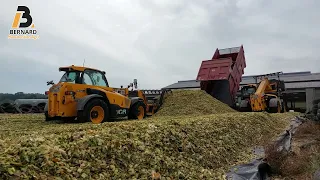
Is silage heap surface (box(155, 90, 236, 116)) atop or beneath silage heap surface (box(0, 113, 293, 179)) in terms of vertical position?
atop

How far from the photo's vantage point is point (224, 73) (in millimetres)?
13789

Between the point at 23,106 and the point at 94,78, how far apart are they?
9.82 metres

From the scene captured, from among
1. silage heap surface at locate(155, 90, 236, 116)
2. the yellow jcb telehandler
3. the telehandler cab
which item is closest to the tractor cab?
the telehandler cab

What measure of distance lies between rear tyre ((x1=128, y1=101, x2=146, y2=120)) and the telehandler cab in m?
0.29

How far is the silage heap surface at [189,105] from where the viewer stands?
11383 millimetres

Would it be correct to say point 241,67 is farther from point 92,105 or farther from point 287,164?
point 287,164

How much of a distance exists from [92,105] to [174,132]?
3604 mm

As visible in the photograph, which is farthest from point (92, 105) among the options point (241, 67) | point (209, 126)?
point (241, 67)

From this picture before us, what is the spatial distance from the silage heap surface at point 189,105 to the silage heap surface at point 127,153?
4801mm

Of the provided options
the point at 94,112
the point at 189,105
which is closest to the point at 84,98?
the point at 94,112

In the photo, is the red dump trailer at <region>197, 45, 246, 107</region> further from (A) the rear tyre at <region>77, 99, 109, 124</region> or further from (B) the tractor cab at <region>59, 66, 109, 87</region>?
(A) the rear tyre at <region>77, 99, 109, 124</region>

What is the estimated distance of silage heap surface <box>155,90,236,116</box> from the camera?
1138 cm

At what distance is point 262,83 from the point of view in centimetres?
1544

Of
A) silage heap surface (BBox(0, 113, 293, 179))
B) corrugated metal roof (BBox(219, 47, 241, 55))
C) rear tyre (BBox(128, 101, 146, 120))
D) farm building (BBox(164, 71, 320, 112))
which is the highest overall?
corrugated metal roof (BBox(219, 47, 241, 55))
